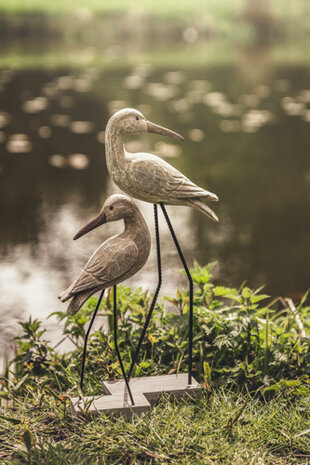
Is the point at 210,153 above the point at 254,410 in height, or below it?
below

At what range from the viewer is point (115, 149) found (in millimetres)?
2100

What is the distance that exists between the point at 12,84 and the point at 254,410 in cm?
696

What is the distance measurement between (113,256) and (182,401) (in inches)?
22.7

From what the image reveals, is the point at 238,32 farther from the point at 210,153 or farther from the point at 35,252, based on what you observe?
the point at 35,252

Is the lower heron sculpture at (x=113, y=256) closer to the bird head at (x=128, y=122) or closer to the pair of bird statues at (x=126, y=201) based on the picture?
the pair of bird statues at (x=126, y=201)

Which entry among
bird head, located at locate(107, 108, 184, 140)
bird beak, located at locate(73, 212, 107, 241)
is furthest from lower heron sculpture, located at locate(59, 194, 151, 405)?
bird head, located at locate(107, 108, 184, 140)

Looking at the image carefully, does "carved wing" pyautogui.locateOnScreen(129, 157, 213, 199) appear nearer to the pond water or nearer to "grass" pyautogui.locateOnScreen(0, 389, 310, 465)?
"grass" pyautogui.locateOnScreen(0, 389, 310, 465)

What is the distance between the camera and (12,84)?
8.38 m

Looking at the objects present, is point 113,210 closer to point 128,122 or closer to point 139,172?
point 139,172

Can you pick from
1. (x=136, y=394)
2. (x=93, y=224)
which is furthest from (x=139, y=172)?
(x=136, y=394)

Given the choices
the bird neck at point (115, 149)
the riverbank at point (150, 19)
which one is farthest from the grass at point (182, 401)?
the riverbank at point (150, 19)

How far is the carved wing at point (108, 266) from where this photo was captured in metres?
2.07

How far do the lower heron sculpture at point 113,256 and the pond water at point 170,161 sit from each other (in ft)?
3.20

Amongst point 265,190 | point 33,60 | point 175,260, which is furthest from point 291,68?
point 175,260
